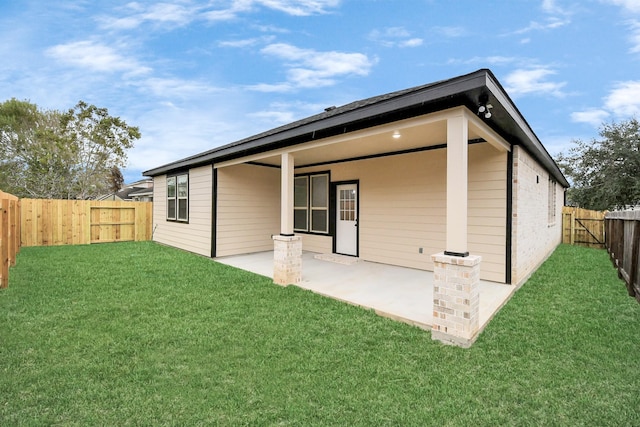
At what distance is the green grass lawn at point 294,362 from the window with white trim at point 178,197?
4718 millimetres

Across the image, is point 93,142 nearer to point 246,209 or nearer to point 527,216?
point 246,209

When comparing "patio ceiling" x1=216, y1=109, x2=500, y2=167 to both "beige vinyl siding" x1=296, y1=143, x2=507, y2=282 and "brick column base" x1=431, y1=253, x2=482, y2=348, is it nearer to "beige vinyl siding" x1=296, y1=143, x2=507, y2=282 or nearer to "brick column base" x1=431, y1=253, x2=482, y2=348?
"beige vinyl siding" x1=296, y1=143, x2=507, y2=282

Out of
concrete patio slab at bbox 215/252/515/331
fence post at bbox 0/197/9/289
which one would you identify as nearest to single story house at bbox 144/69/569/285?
concrete patio slab at bbox 215/252/515/331

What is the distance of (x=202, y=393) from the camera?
2262mm

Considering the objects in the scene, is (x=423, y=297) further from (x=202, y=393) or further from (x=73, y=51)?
(x=73, y=51)

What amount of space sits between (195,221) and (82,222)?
5.00 metres

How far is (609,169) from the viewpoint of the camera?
14703 mm

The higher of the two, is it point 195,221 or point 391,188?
point 391,188

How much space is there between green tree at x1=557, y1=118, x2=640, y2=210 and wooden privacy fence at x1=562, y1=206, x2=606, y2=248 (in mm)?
3755

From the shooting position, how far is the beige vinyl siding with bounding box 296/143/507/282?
17.8 ft

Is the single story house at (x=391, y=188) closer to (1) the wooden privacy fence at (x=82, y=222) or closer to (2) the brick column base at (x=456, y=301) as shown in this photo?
(2) the brick column base at (x=456, y=301)

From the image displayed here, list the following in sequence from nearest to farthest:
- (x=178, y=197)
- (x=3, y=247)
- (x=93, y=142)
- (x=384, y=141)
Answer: (x=3, y=247) < (x=384, y=141) < (x=178, y=197) < (x=93, y=142)

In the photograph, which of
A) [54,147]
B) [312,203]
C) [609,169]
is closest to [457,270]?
[312,203]

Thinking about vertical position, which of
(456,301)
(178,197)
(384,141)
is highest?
→ (384,141)
